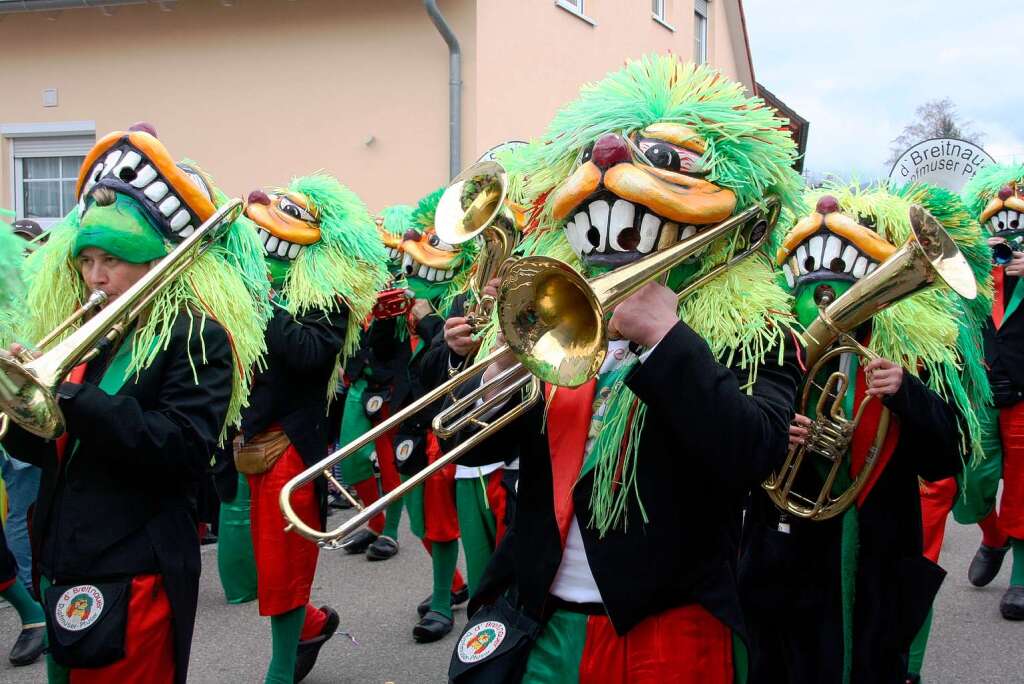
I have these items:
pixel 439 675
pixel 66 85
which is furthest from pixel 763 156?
pixel 66 85

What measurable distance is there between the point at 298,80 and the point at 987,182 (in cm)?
778

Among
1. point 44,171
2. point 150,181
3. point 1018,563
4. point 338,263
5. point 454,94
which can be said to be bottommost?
point 44,171

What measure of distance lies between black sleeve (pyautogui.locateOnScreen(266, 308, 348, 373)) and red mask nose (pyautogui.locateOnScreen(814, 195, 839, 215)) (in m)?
2.06

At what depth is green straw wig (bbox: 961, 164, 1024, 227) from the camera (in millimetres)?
5633

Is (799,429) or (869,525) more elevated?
→ (799,429)

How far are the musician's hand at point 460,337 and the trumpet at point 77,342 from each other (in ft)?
2.43

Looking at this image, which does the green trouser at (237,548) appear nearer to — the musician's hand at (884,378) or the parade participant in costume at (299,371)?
the parade participant in costume at (299,371)

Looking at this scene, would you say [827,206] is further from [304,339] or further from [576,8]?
[576,8]

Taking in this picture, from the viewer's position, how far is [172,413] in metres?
2.75

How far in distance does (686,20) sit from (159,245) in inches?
600

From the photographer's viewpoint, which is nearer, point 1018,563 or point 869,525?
point 869,525

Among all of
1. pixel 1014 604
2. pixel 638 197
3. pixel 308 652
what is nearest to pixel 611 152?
pixel 638 197

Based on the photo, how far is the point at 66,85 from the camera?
12.2m

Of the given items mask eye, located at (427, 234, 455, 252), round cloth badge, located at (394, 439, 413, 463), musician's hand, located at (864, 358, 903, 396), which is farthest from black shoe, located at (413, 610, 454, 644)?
musician's hand, located at (864, 358, 903, 396)
